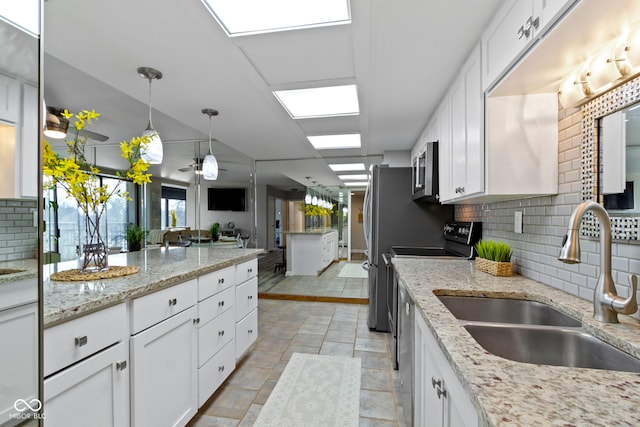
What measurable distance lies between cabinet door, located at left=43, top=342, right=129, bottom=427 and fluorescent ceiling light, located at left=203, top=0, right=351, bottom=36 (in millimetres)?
1566

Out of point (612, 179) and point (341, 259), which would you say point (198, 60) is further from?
point (341, 259)

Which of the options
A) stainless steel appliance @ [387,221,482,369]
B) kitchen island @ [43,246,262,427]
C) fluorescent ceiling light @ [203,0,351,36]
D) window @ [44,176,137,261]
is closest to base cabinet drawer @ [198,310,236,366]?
kitchen island @ [43,246,262,427]

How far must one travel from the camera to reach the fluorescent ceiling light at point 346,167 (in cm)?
528

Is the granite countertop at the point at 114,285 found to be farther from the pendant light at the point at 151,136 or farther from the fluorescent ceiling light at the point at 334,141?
the fluorescent ceiling light at the point at 334,141

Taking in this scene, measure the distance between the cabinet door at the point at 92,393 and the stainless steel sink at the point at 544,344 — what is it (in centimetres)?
139

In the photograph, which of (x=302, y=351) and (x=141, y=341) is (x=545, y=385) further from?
(x=302, y=351)

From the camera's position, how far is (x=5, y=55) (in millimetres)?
632

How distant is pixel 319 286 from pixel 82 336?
420 centimetres

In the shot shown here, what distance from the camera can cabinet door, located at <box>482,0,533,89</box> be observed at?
44.9 inches

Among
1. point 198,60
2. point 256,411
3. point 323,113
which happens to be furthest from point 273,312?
point 198,60

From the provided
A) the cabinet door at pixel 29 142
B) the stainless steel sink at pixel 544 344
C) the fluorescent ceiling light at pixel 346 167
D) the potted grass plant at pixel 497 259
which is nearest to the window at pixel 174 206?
the fluorescent ceiling light at pixel 346 167

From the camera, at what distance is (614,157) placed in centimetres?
109

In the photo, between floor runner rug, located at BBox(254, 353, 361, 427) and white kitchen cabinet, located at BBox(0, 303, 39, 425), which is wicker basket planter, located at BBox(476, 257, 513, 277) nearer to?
floor runner rug, located at BBox(254, 353, 361, 427)

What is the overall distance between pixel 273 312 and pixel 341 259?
4.67 metres
